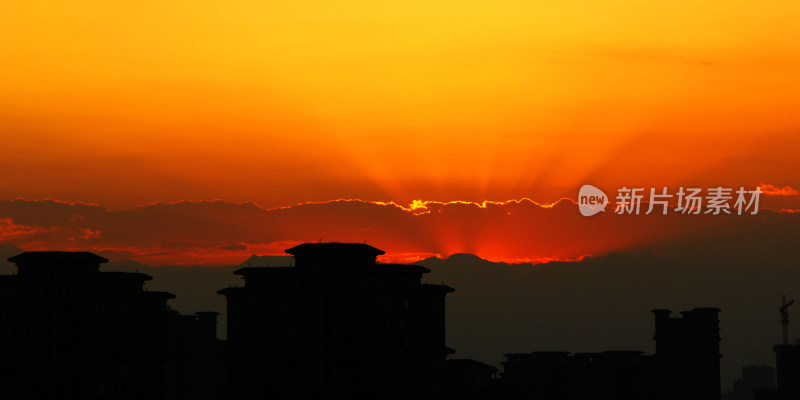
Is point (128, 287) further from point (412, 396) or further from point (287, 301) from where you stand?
point (412, 396)

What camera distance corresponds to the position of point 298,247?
16488cm

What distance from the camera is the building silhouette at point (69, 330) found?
17162 centimetres

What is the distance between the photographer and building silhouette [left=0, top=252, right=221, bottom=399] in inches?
6757

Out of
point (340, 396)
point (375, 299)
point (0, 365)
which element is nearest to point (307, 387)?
point (340, 396)

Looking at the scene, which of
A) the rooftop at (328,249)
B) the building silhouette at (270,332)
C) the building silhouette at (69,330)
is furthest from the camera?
the building silhouette at (69,330)

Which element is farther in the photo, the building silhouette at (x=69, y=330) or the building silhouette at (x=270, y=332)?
the building silhouette at (x=69, y=330)

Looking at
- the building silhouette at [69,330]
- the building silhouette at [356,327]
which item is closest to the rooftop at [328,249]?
the building silhouette at [356,327]

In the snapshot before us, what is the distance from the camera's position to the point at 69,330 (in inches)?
6831

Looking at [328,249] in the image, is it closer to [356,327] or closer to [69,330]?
[356,327]

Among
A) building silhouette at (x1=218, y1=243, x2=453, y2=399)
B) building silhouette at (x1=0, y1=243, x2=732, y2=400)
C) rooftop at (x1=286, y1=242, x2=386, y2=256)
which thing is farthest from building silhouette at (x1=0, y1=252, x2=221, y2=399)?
rooftop at (x1=286, y1=242, x2=386, y2=256)

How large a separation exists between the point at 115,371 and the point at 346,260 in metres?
37.8

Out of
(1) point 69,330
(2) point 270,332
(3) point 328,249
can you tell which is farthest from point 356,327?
(1) point 69,330

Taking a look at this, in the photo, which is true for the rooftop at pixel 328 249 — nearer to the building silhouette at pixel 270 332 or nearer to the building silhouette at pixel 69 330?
the building silhouette at pixel 270 332

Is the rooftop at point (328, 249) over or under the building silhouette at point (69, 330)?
over
